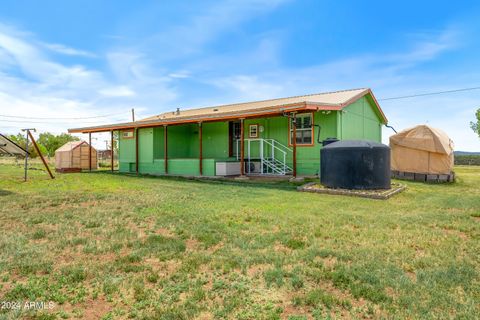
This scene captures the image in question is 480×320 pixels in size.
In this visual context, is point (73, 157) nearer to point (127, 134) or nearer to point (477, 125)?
point (127, 134)

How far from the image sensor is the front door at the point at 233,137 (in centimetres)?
1493

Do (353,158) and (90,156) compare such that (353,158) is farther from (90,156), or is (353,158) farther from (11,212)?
(90,156)

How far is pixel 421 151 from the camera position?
39.3ft

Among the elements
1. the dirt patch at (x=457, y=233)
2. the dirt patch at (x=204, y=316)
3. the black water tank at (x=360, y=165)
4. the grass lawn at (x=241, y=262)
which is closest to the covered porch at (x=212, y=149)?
the black water tank at (x=360, y=165)

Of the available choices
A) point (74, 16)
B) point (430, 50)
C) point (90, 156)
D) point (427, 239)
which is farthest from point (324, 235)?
point (90, 156)

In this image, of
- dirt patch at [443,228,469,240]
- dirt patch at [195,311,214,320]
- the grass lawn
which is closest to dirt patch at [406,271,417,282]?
the grass lawn

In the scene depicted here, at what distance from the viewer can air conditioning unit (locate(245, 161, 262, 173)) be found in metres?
13.2

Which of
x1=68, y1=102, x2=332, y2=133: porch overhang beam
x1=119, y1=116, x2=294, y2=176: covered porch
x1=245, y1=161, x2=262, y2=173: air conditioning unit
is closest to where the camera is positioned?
x1=68, y1=102, x2=332, y2=133: porch overhang beam

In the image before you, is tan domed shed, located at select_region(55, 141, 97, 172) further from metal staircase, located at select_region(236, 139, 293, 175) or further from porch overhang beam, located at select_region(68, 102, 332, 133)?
metal staircase, located at select_region(236, 139, 293, 175)

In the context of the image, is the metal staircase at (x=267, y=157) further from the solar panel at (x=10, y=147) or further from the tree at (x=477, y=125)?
the tree at (x=477, y=125)

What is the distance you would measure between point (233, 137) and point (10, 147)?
932cm

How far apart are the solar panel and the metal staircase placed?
8.87 metres

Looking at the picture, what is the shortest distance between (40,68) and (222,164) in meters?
19.7

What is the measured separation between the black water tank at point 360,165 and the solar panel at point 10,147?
35.2ft
